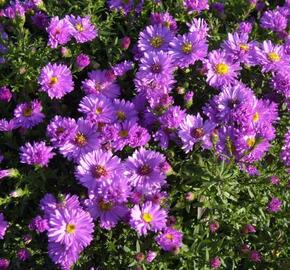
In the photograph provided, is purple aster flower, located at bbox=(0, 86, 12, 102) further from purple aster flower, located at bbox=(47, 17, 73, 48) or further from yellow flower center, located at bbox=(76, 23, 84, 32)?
yellow flower center, located at bbox=(76, 23, 84, 32)

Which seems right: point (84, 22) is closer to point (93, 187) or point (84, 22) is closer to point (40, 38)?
point (40, 38)

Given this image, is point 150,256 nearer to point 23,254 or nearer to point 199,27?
point 23,254

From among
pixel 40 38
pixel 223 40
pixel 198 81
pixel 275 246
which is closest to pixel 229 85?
pixel 198 81

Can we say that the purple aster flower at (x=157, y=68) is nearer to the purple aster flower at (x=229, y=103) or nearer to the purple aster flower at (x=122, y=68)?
the purple aster flower at (x=122, y=68)

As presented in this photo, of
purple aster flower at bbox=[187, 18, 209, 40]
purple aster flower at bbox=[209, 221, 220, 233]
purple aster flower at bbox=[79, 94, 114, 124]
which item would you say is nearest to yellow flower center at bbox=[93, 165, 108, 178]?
purple aster flower at bbox=[79, 94, 114, 124]

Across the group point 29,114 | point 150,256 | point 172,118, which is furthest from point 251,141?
point 29,114
